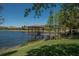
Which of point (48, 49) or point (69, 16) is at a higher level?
point (69, 16)

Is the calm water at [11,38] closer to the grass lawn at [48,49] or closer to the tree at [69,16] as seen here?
the grass lawn at [48,49]

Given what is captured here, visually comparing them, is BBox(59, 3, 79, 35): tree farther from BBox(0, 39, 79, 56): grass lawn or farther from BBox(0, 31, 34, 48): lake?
BBox(0, 31, 34, 48): lake

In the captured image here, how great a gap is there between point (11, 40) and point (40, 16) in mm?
341

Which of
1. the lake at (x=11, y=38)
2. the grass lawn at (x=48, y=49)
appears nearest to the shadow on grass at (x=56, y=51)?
the grass lawn at (x=48, y=49)

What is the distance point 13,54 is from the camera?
2631mm

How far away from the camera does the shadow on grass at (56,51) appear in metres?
2.64

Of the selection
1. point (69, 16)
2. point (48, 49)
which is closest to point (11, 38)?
point (48, 49)

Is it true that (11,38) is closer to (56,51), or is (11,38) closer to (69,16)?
(56,51)

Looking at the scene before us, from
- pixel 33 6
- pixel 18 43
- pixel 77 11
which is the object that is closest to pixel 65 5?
pixel 77 11

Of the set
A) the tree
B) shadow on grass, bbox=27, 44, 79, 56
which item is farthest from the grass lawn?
the tree

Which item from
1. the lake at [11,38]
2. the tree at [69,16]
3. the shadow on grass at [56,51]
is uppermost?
the tree at [69,16]

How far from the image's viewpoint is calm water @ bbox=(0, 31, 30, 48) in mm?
2631

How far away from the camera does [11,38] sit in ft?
8.68

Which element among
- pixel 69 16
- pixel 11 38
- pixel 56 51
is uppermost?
pixel 69 16
